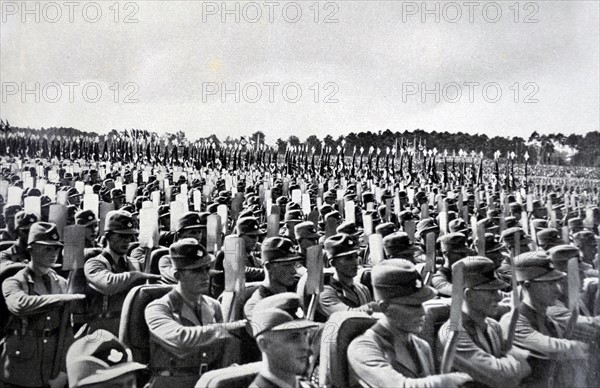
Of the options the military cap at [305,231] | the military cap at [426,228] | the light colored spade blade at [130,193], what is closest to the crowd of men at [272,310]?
the military cap at [305,231]

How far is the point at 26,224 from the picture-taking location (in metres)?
4.82

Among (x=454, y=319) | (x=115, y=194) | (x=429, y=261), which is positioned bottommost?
(x=454, y=319)

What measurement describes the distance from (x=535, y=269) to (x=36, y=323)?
148 inches

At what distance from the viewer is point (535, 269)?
14.2ft

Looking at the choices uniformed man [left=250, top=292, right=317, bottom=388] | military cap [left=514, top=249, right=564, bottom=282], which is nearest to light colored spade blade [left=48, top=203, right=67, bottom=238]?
uniformed man [left=250, top=292, right=317, bottom=388]

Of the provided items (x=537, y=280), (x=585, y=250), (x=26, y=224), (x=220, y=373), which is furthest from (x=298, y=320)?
(x=585, y=250)

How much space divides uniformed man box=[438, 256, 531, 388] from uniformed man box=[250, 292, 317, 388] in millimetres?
1184

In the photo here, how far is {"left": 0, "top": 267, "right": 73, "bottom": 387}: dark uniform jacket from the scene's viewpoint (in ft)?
13.0

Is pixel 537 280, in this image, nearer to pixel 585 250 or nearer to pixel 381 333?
pixel 381 333

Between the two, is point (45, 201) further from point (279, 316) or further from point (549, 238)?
point (549, 238)

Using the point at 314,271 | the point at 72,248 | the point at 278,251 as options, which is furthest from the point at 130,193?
the point at 314,271

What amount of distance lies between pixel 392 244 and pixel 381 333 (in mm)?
2316

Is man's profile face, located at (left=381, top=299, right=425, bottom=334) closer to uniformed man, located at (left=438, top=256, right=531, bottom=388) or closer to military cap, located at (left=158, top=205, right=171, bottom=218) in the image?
uniformed man, located at (left=438, top=256, right=531, bottom=388)

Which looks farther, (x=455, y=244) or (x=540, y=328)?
(x=455, y=244)
